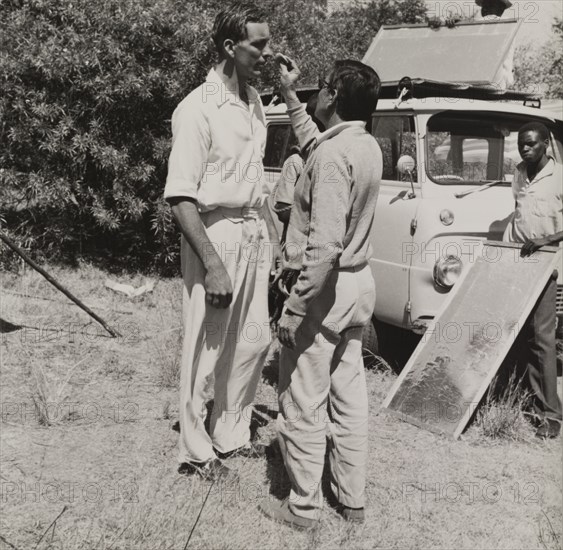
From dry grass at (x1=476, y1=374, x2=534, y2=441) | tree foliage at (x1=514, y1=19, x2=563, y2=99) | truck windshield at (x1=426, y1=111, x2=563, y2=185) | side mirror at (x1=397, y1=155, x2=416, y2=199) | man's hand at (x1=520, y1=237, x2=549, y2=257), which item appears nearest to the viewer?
dry grass at (x1=476, y1=374, x2=534, y2=441)

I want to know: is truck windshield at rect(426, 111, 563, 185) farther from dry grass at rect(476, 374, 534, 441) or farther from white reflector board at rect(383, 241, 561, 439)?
dry grass at rect(476, 374, 534, 441)

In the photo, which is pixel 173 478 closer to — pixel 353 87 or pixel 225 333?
pixel 225 333

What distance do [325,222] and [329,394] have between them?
0.88 metres

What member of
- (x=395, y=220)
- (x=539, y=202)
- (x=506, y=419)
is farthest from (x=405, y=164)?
(x=506, y=419)

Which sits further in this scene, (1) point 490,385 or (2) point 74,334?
(2) point 74,334

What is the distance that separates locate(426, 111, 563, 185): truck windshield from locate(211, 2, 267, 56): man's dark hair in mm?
2213

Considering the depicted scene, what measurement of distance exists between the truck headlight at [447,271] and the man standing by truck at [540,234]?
0.38m

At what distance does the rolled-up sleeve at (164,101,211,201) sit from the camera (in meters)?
3.37

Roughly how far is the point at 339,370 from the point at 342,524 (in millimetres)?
700

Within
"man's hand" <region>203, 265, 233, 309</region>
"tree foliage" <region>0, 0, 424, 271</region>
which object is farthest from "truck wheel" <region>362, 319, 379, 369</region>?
"tree foliage" <region>0, 0, 424, 271</region>

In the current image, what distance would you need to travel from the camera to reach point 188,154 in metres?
3.38

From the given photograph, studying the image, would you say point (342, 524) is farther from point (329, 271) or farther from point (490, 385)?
point (490, 385)

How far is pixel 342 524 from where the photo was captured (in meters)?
3.38

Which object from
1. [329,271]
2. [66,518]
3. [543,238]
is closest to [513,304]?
[543,238]
